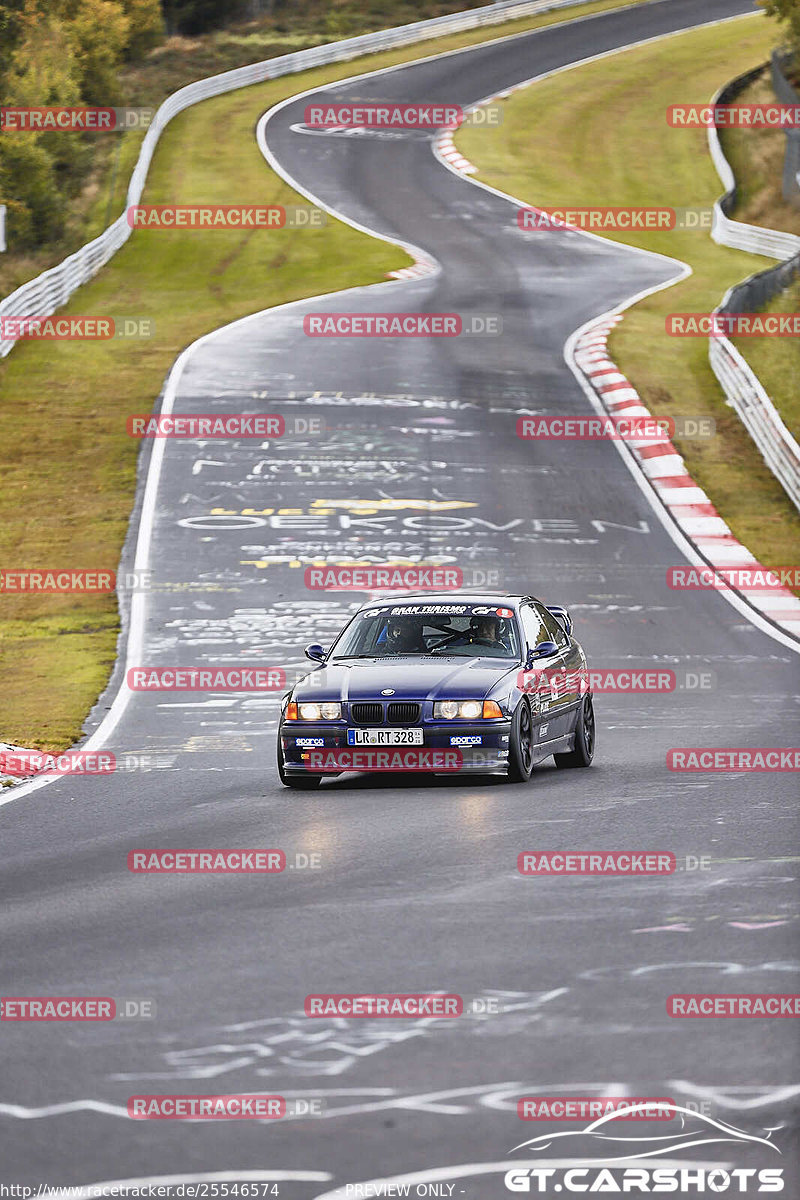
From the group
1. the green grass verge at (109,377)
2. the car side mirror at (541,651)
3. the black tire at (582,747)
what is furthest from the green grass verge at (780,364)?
the car side mirror at (541,651)

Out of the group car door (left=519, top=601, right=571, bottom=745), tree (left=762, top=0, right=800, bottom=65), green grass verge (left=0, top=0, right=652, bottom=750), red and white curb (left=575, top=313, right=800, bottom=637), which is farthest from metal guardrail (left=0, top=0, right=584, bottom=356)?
car door (left=519, top=601, right=571, bottom=745)

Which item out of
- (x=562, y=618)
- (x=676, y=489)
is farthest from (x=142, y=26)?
(x=562, y=618)

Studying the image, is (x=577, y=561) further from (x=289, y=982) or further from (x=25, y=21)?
(x=25, y=21)

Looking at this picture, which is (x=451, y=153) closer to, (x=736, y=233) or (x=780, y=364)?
(x=736, y=233)

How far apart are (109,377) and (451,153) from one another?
29916mm

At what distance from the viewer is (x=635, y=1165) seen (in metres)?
5.02

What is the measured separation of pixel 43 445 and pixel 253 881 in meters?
23.0

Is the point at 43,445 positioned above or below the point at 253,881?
below

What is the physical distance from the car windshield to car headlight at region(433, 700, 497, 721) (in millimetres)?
1108

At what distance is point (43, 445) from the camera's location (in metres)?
30.9

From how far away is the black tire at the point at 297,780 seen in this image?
40.9 ft

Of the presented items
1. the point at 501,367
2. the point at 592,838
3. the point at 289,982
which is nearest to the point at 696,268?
the point at 501,367

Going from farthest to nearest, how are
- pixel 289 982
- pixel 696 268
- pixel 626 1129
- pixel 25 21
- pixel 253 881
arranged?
pixel 25 21, pixel 696 268, pixel 253 881, pixel 289 982, pixel 626 1129

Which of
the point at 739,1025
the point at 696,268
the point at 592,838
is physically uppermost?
the point at 739,1025
